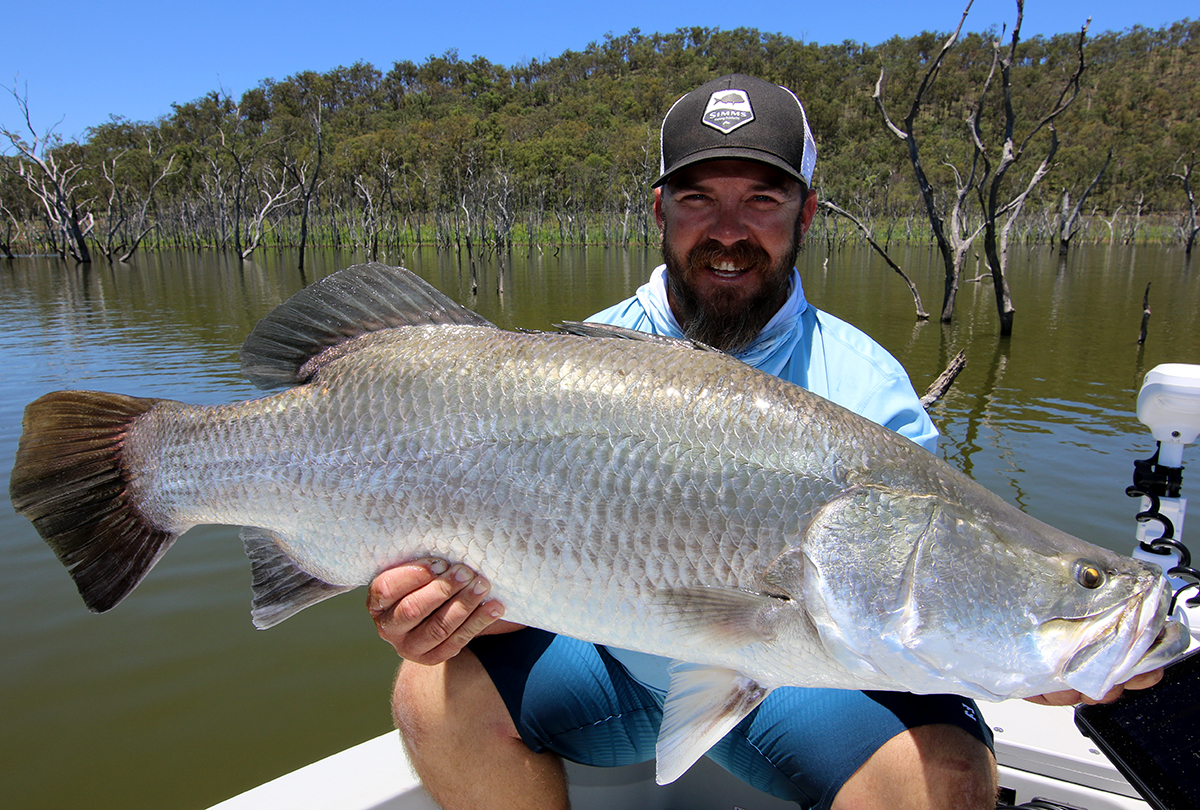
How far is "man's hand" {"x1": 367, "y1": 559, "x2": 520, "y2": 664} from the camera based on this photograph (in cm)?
179

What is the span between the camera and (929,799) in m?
1.81

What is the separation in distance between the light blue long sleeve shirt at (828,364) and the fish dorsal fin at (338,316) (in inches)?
29.5

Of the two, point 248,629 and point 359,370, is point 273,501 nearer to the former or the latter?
point 359,370

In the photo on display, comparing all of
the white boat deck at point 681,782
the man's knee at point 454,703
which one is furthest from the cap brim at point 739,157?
the white boat deck at point 681,782

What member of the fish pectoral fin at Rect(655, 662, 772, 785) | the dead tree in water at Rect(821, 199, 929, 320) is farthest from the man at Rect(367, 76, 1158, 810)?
the dead tree in water at Rect(821, 199, 929, 320)

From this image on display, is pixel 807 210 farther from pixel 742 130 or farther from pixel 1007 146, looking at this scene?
pixel 1007 146

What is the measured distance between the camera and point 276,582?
1.93 meters

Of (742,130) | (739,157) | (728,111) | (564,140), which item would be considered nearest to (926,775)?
(739,157)

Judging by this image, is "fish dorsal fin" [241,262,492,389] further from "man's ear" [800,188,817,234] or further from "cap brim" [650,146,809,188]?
"man's ear" [800,188,817,234]

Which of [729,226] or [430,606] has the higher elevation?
[729,226]

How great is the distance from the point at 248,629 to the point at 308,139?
330ft

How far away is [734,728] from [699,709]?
0.50 metres

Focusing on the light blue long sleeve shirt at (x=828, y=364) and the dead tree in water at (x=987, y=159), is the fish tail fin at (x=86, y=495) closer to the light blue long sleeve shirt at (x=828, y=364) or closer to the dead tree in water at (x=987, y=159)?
the light blue long sleeve shirt at (x=828, y=364)

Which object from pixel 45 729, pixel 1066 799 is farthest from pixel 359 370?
pixel 45 729
